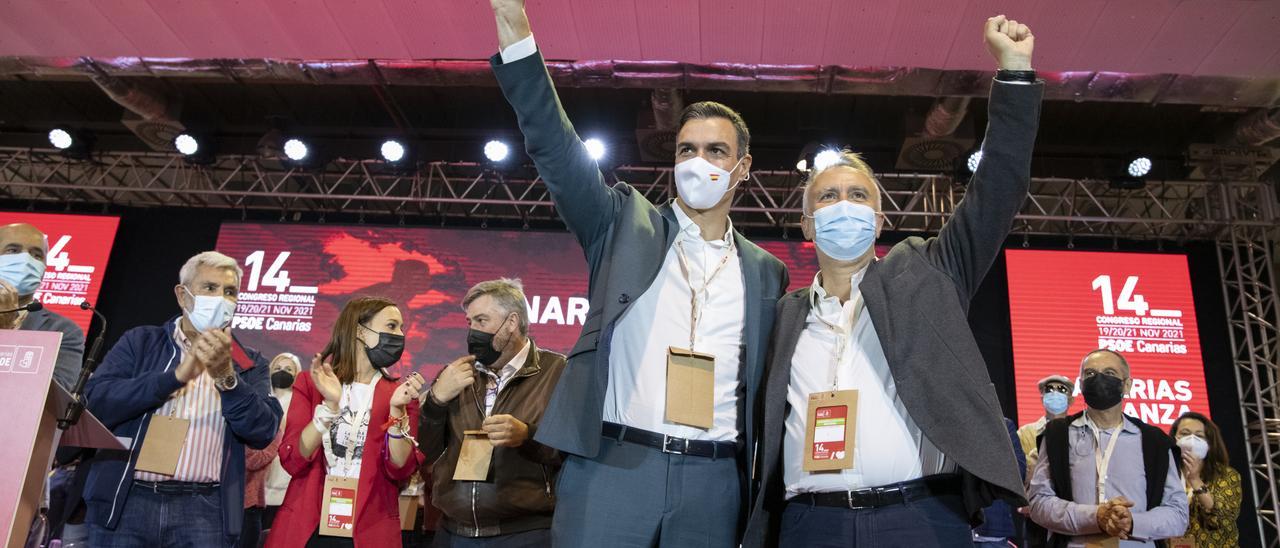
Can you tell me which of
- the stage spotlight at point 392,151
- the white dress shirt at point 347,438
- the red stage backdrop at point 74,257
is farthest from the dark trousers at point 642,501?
the red stage backdrop at point 74,257

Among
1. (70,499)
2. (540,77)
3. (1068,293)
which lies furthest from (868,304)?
(1068,293)

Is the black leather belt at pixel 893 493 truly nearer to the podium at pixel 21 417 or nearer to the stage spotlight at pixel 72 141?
the podium at pixel 21 417

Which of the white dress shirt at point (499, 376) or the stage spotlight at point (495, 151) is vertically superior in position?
the stage spotlight at point (495, 151)

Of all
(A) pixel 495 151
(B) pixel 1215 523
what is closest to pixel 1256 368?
(B) pixel 1215 523

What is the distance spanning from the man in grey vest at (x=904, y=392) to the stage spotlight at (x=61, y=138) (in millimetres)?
9679

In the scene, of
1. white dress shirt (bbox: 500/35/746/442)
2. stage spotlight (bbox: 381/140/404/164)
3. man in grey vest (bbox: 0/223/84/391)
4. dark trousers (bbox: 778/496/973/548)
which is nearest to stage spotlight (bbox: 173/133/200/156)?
stage spotlight (bbox: 381/140/404/164)

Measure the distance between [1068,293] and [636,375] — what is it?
788cm

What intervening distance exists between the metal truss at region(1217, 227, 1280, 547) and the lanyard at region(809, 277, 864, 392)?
25.2ft

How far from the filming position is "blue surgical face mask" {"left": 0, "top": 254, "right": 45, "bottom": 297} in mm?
3102

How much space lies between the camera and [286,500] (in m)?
3.31

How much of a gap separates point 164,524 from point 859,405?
7.60 ft

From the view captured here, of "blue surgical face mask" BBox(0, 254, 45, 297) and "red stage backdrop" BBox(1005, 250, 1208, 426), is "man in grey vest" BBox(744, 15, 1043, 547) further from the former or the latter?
"red stage backdrop" BBox(1005, 250, 1208, 426)

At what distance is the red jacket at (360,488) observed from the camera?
3.21 meters

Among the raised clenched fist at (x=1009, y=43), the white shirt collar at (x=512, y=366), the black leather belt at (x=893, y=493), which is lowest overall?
the black leather belt at (x=893, y=493)
